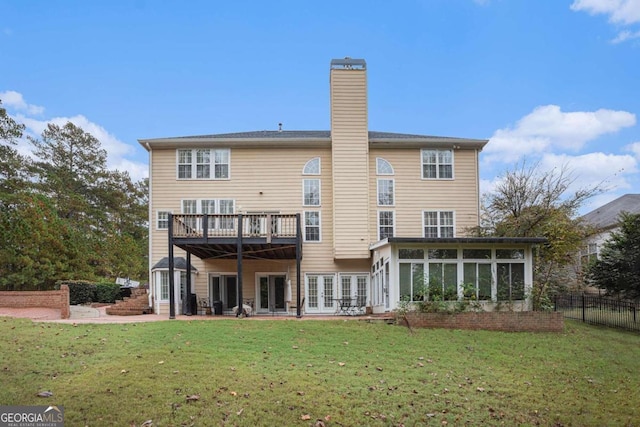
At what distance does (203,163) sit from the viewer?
20859mm

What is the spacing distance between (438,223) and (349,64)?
7988 mm

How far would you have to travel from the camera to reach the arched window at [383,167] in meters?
21.0

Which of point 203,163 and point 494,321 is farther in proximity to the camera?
point 203,163

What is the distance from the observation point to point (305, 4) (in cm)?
1638

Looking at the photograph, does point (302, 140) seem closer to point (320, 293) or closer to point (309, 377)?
point (320, 293)

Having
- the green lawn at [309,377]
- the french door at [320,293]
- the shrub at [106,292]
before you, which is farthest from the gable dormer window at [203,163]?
the green lawn at [309,377]

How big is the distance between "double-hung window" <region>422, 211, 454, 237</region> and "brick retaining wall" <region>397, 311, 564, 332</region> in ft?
21.1

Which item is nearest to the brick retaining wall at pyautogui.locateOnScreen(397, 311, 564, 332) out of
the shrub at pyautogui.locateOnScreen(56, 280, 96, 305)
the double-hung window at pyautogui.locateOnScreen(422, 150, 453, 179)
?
the double-hung window at pyautogui.locateOnScreen(422, 150, 453, 179)

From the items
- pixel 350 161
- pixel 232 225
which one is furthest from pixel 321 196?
pixel 232 225

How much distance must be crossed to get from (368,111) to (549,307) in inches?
415

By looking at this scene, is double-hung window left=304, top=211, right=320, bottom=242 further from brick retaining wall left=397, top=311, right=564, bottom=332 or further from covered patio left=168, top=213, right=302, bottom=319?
brick retaining wall left=397, top=311, right=564, bottom=332

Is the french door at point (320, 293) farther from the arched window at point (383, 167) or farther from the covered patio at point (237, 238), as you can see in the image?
the arched window at point (383, 167)

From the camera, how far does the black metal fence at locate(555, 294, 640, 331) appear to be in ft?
53.8

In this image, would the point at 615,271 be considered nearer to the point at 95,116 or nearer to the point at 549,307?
the point at 549,307
